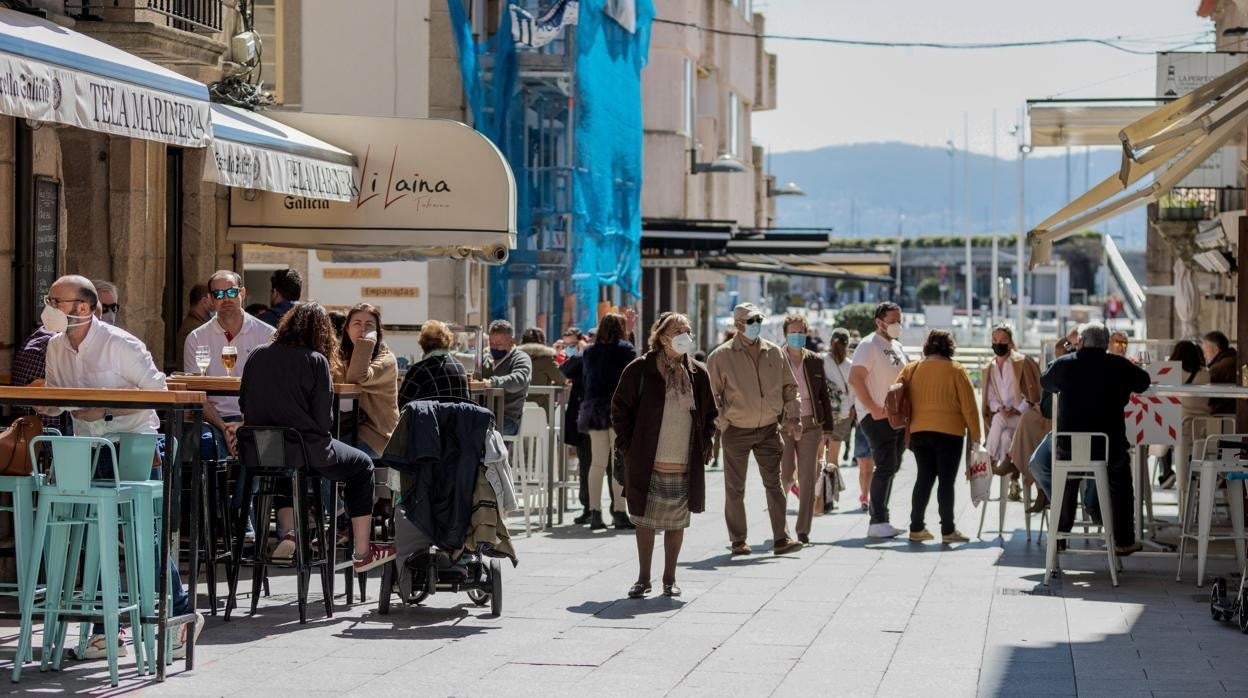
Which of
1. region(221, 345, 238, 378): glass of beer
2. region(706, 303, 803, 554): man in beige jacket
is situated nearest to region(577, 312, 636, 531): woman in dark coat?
region(706, 303, 803, 554): man in beige jacket

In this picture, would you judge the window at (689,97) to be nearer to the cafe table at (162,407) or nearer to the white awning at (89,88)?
the white awning at (89,88)

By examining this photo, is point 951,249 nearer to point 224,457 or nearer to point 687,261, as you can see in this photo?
point 687,261

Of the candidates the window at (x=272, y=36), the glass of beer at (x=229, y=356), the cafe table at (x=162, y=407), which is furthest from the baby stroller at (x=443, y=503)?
the window at (x=272, y=36)

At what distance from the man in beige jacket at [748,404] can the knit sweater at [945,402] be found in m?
1.21

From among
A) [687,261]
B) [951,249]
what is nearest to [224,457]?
[687,261]

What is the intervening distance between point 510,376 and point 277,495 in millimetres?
4739

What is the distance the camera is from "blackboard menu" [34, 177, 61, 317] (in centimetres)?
1208

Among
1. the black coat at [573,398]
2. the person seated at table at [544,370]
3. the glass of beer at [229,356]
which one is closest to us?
the glass of beer at [229,356]

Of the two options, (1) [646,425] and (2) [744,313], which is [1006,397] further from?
(1) [646,425]

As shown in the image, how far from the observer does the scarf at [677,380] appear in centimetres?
1218

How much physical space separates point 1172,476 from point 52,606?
17.1 meters

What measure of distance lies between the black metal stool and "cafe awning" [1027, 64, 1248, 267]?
6.56 metres

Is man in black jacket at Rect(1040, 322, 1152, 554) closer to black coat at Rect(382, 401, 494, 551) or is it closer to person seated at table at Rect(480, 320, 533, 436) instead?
person seated at table at Rect(480, 320, 533, 436)

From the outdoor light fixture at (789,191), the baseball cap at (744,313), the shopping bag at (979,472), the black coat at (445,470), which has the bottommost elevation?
the shopping bag at (979,472)
